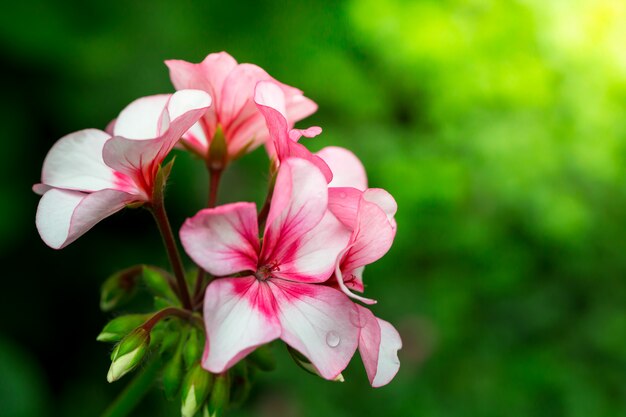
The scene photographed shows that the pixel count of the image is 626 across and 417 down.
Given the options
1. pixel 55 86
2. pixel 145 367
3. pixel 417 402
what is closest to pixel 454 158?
pixel 417 402

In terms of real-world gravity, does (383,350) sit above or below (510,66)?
above

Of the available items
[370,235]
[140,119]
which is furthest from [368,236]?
[140,119]

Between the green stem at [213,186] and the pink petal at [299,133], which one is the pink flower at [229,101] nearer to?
the green stem at [213,186]

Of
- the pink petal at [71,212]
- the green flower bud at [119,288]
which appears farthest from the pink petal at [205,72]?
the green flower bud at [119,288]

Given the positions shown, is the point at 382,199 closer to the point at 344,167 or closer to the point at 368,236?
the point at 368,236

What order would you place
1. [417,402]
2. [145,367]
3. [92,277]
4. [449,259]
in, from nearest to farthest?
[145,367], [417,402], [92,277], [449,259]

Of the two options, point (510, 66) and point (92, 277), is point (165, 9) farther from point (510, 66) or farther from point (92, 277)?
point (510, 66)
